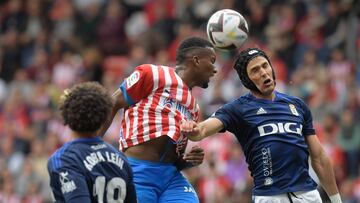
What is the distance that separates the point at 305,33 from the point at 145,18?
4.54 metres

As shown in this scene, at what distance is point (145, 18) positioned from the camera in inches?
795

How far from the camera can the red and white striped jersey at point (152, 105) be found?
842 cm

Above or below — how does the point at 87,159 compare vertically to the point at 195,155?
above

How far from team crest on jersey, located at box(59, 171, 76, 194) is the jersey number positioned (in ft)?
0.66

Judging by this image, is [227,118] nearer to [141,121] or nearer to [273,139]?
[273,139]

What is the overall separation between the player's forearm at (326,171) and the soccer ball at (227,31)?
1.49m

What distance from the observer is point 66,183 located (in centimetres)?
630

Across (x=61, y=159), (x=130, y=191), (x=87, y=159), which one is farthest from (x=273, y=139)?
(x=61, y=159)

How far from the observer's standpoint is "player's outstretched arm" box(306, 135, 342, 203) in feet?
27.1

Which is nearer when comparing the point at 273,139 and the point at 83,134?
the point at 83,134

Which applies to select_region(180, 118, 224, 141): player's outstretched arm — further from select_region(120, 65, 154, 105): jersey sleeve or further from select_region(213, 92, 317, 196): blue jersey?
select_region(120, 65, 154, 105): jersey sleeve

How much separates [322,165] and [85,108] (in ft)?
8.68

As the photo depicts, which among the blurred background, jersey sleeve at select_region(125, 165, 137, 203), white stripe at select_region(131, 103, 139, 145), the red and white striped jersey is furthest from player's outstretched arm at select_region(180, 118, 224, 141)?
the blurred background

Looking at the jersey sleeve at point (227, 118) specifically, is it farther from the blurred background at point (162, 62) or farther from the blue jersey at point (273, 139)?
the blurred background at point (162, 62)
